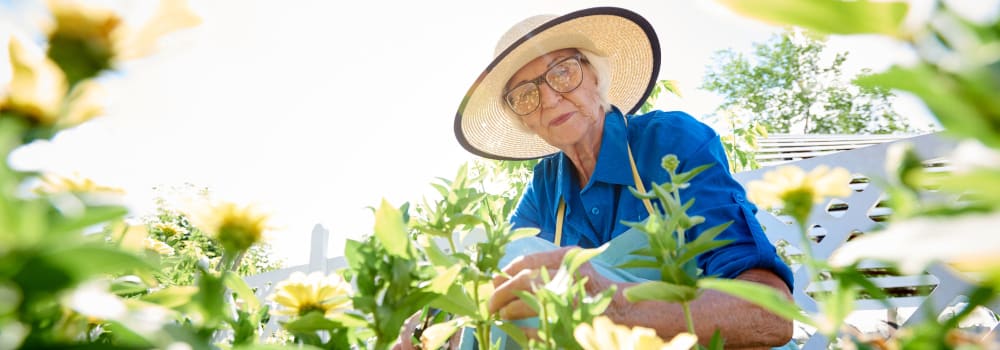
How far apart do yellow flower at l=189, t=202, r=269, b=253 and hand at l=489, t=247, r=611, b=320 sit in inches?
6.5

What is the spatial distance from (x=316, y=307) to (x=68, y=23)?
0.62ft

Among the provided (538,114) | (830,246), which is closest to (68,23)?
(538,114)

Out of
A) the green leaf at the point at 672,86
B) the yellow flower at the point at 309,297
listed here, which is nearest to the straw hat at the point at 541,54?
the green leaf at the point at 672,86

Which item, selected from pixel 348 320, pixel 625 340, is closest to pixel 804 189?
pixel 625 340

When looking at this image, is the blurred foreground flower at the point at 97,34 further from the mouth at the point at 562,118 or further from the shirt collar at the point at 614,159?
the mouth at the point at 562,118

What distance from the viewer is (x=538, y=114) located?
4.57 ft

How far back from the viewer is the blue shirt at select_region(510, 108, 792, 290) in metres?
0.83

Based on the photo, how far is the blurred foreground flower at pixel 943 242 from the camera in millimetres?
113

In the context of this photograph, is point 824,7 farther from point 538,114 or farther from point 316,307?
point 538,114

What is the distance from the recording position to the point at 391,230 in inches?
12.2

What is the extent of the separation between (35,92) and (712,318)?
0.67 metres

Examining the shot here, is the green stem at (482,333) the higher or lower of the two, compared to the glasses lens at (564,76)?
lower

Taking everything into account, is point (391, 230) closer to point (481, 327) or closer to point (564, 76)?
point (481, 327)

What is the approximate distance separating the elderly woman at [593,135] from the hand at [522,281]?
245 mm
